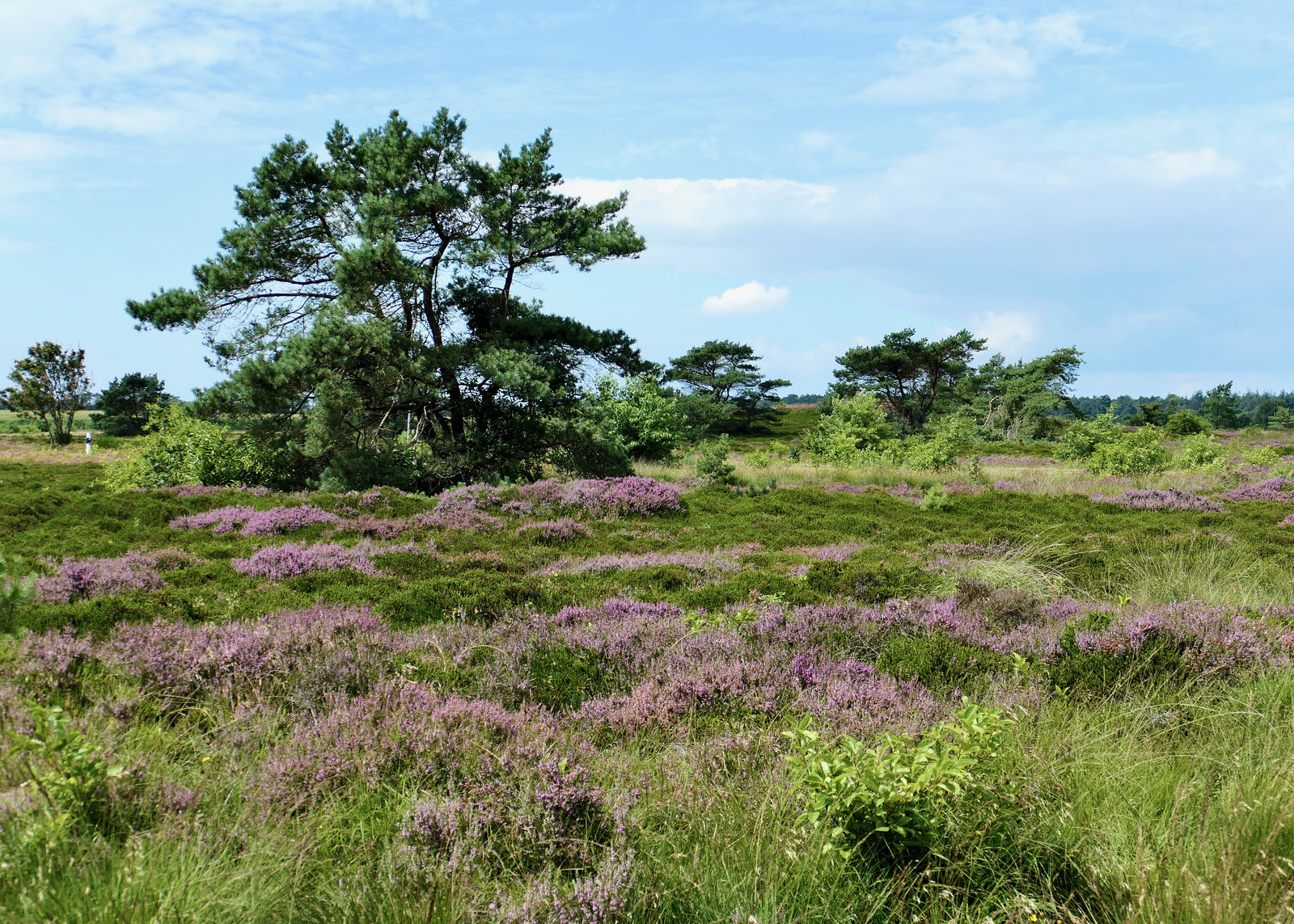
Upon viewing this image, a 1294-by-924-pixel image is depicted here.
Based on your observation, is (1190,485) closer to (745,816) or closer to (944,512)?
(944,512)

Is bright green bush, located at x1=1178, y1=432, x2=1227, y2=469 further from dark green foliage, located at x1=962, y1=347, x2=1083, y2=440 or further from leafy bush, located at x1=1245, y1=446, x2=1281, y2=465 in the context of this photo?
dark green foliage, located at x1=962, y1=347, x2=1083, y2=440

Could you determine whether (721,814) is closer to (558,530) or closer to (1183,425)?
(558,530)

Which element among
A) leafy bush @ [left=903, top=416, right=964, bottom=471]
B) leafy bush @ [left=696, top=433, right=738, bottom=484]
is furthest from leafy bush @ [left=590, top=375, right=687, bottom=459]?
leafy bush @ [left=903, top=416, right=964, bottom=471]

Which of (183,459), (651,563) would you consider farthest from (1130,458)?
(183,459)

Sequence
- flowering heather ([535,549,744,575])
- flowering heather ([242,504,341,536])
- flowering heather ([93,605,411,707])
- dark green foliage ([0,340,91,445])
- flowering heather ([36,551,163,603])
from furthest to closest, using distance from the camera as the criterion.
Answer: dark green foliage ([0,340,91,445]), flowering heather ([242,504,341,536]), flowering heather ([535,549,744,575]), flowering heather ([36,551,163,603]), flowering heather ([93,605,411,707])

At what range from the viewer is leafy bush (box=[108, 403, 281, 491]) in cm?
1494

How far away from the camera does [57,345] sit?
4672 cm

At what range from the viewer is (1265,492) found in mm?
15023

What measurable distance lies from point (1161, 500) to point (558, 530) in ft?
37.5

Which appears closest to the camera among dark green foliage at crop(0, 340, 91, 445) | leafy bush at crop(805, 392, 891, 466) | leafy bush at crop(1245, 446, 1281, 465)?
leafy bush at crop(1245, 446, 1281, 465)

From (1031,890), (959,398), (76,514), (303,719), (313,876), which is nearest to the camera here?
(313,876)

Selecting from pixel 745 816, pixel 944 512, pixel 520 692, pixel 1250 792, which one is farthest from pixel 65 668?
pixel 944 512

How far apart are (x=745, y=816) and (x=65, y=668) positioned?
355 centimetres

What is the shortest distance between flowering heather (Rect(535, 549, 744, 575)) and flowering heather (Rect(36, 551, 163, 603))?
370cm
